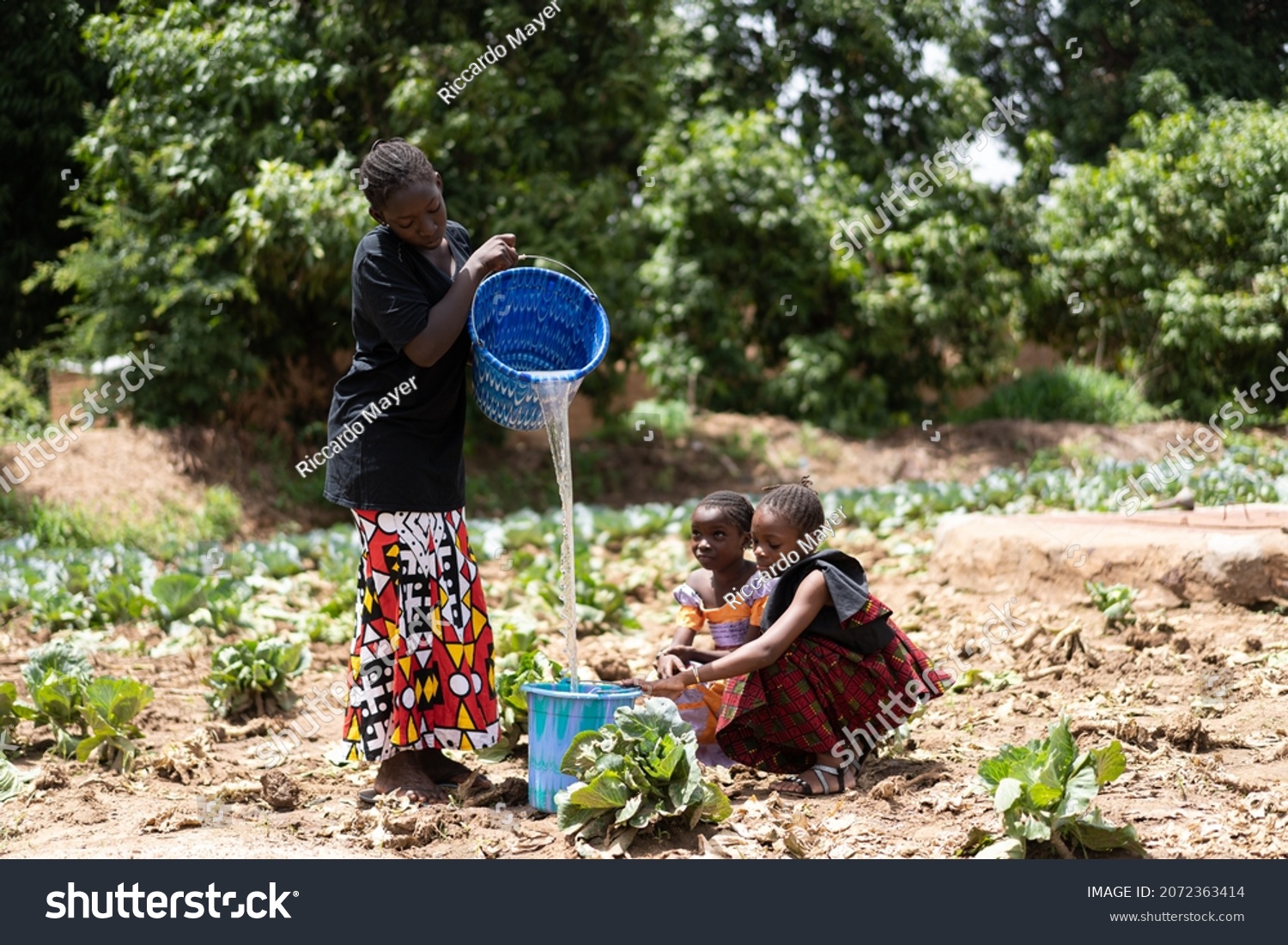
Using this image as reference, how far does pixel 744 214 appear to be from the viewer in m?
11.7

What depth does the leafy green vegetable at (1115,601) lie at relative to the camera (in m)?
4.64

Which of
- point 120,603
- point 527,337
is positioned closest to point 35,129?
point 120,603

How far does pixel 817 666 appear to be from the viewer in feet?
11.1

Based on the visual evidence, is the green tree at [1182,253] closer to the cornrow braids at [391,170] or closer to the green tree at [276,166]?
the green tree at [276,166]

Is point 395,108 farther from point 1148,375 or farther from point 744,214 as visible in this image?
point 1148,375

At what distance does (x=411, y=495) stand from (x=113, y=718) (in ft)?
4.10

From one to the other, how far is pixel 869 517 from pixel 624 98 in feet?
14.4

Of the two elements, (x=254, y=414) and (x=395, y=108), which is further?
(x=254, y=414)

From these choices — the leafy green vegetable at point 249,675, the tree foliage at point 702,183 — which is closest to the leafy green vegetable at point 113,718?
the leafy green vegetable at point 249,675

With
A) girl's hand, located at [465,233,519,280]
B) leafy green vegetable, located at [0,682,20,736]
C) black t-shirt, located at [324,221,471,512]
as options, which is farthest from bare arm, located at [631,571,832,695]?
leafy green vegetable, located at [0,682,20,736]

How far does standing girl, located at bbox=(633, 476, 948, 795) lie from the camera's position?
330 cm

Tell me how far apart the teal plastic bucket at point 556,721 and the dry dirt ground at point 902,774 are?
96mm

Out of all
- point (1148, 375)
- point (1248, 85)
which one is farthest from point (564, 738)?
point (1248, 85)
